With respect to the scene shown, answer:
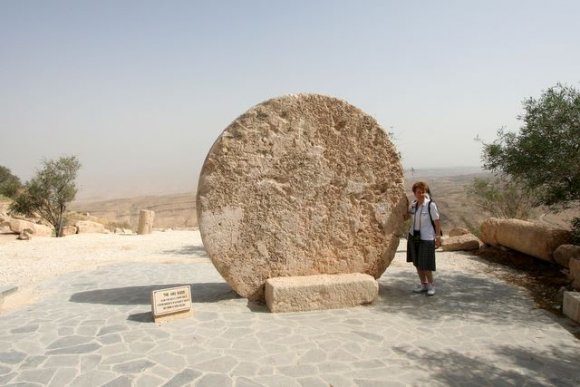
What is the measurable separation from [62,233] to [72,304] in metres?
12.3

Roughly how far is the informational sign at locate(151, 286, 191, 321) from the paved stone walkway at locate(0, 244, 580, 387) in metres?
0.17

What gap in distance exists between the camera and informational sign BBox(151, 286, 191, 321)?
5.04m

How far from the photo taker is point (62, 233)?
54.1 feet

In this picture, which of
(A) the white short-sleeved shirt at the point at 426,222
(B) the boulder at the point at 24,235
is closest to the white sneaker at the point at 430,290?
(A) the white short-sleeved shirt at the point at 426,222

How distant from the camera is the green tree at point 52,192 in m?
17.7

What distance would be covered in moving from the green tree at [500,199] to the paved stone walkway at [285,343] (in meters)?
9.29

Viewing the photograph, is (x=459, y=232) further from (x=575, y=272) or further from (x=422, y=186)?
(x=422, y=186)

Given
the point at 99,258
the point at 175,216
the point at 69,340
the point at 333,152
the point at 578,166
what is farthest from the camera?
the point at 175,216

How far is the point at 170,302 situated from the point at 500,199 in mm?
13654

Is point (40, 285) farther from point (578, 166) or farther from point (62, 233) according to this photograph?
point (62, 233)

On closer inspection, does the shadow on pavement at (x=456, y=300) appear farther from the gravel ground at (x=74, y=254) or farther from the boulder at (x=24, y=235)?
the boulder at (x=24, y=235)

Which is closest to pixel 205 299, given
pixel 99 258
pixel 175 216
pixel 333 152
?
pixel 333 152

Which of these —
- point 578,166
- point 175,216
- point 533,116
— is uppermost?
point 533,116

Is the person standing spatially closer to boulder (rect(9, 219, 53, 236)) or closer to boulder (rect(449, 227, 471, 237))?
boulder (rect(449, 227, 471, 237))
